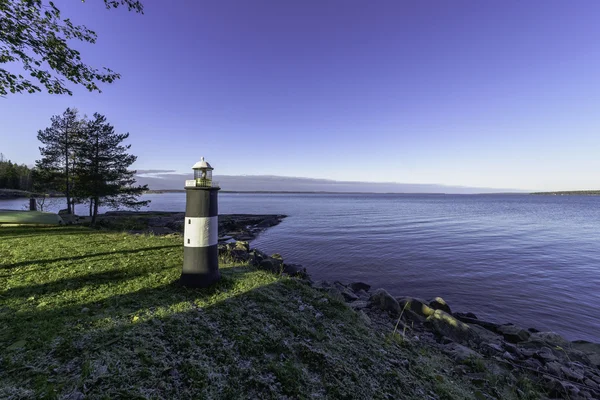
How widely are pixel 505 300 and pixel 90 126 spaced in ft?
103

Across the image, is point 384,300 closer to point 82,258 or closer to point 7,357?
point 7,357

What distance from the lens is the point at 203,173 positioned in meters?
5.60

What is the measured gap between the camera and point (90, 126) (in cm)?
2231

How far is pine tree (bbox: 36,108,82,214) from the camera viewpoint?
22984mm

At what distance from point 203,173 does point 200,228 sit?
1198 mm

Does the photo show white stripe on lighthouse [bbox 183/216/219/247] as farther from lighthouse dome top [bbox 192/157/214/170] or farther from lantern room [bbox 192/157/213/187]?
lighthouse dome top [bbox 192/157/214/170]

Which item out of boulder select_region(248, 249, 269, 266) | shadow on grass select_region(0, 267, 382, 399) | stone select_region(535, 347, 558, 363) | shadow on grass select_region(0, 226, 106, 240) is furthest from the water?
shadow on grass select_region(0, 226, 106, 240)

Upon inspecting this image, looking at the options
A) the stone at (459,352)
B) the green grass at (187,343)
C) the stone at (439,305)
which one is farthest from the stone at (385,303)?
the green grass at (187,343)

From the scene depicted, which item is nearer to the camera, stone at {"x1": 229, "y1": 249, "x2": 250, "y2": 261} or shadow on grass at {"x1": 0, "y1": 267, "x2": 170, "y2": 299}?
shadow on grass at {"x1": 0, "y1": 267, "x2": 170, "y2": 299}

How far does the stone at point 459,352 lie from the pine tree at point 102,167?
25271mm

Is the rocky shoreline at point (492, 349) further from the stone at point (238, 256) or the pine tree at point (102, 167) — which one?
the pine tree at point (102, 167)

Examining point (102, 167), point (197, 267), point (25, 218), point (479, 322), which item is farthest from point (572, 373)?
point (102, 167)

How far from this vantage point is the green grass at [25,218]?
1517cm

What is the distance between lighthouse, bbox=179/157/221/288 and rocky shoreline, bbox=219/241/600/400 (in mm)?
3306
